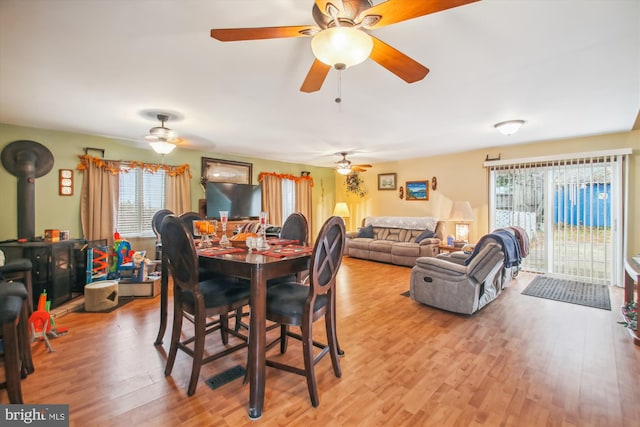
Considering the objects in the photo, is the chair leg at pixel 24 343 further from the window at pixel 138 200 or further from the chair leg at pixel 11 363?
the window at pixel 138 200

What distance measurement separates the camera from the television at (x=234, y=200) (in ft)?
18.0

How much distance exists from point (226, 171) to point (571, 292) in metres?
6.24

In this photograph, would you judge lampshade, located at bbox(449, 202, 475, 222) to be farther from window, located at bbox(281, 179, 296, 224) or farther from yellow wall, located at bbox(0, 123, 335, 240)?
yellow wall, located at bbox(0, 123, 335, 240)

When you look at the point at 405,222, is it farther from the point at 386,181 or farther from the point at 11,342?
the point at 11,342

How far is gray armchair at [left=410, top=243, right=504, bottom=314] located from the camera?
3020mm

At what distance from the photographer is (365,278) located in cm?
476

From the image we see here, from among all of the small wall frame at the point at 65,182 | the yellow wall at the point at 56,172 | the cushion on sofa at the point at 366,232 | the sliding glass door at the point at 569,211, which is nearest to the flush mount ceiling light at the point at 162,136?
the yellow wall at the point at 56,172

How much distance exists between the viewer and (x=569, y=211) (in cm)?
466

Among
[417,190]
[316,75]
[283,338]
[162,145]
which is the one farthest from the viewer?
[417,190]

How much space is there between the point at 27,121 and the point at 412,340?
5.37 m

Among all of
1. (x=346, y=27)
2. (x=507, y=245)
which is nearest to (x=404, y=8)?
(x=346, y=27)

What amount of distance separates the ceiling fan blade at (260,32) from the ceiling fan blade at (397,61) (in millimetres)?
371

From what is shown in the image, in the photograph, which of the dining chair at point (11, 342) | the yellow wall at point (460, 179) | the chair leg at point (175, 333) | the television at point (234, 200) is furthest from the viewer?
the television at point (234, 200)

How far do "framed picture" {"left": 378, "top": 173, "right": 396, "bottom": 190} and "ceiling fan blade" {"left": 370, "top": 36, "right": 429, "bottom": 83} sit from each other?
531cm
